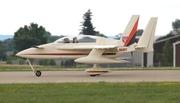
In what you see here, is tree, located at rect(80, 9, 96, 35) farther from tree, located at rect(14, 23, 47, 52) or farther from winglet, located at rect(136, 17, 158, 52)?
winglet, located at rect(136, 17, 158, 52)

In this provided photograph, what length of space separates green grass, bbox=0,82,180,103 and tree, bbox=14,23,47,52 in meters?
59.1

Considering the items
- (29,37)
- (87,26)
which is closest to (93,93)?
(29,37)

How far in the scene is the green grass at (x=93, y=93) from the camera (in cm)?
1300

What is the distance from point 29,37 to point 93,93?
62.8 m

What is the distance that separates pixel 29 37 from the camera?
2995 inches

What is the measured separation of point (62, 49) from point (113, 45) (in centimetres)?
272

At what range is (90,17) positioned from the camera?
95812 mm

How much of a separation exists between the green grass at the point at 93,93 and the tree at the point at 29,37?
194ft

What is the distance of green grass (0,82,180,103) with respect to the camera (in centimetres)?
1300

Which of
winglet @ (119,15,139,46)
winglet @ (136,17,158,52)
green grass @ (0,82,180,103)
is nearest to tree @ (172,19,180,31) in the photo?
winglet @ (136,17,158,52)

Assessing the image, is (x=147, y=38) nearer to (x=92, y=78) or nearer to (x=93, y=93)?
(x=92, y=78)

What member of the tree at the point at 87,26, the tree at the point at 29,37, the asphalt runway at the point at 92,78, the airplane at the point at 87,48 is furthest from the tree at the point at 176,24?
the asphalt runway at the point at 92,78

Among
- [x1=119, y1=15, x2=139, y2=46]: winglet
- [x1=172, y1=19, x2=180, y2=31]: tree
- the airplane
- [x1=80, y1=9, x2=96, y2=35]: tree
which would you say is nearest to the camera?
the airplane

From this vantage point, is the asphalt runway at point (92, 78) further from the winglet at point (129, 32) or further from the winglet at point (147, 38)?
the winglet at point (129, 32)
